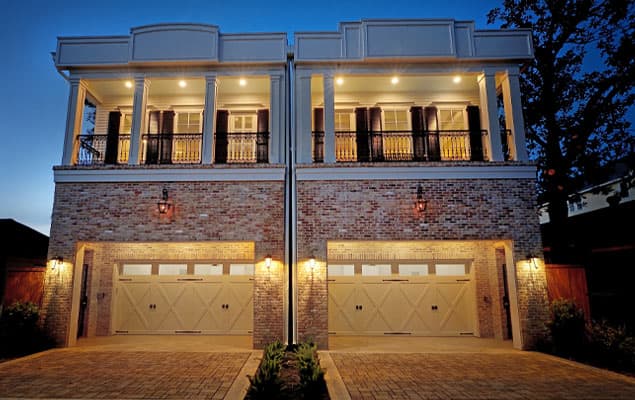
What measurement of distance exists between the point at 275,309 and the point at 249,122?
6.01m

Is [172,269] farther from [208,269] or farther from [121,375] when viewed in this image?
[121,375]

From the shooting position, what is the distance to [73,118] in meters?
9.84

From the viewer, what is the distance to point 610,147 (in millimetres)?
11859

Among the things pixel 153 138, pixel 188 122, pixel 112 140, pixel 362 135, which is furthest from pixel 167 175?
pixel 362 135

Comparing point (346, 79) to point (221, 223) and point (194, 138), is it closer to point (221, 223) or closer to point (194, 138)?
point (194, 138)

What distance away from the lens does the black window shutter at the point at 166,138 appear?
10.6 metres

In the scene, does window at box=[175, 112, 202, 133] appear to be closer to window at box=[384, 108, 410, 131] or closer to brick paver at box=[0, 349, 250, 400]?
window at box=[384, 108, 410, 131]

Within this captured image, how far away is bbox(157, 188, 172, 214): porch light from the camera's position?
9180 millimetres

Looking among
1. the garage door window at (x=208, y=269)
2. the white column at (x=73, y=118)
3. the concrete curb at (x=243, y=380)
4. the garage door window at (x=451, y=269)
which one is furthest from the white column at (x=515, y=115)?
the white column at (x=73, y=118)

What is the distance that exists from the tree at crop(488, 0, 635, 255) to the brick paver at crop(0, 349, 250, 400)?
10224mm

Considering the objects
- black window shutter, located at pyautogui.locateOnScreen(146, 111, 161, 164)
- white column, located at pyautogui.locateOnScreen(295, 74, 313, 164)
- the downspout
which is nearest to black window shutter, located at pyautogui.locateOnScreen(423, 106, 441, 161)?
white column, located at pyautogui.locateOnScreen(295, 74, 313, 164)

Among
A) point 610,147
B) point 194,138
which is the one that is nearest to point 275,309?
point 194,138

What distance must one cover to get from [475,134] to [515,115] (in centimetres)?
115

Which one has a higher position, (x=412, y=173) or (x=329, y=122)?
(x=329, y=122)
